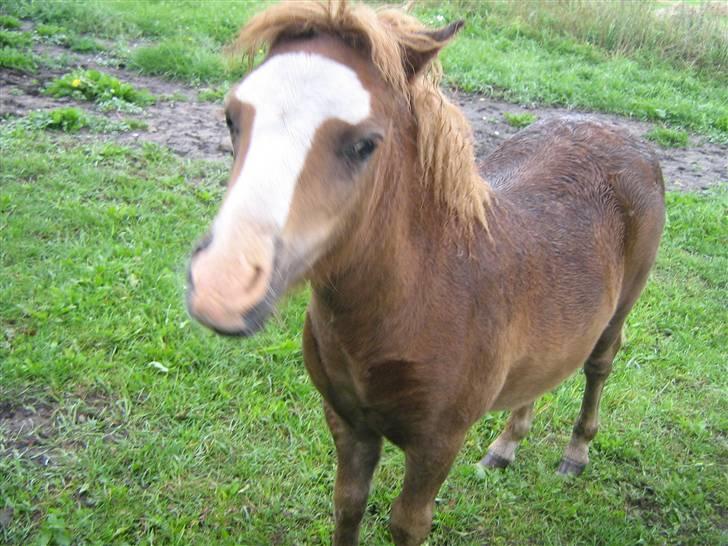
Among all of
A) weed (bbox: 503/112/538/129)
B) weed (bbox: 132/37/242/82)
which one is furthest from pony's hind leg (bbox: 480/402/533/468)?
weed (bbox: 132/37/242/82)

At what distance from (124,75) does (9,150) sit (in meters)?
2.08

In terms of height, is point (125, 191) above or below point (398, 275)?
below

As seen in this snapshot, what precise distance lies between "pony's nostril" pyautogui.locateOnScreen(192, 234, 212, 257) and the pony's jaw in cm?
1

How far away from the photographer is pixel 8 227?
4250 millimetres

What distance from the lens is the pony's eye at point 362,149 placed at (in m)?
1.69

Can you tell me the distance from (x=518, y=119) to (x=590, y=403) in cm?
408

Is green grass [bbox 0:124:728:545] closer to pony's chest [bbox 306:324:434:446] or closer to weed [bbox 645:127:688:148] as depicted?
pony's chest [bbox 306:324:434:446]

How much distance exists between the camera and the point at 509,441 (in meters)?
3.44

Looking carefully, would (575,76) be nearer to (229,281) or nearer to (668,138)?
(668,138)

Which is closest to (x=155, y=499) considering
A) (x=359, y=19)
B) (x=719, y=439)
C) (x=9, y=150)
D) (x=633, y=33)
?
(x=359, y=19)

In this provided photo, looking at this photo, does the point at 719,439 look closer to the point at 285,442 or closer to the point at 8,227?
the point at 285,442

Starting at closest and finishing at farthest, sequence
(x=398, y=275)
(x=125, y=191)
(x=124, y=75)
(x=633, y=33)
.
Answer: (x=398, y=275) → (x=125, y=191) → (x=124, y=75) → (x=633, y=33)

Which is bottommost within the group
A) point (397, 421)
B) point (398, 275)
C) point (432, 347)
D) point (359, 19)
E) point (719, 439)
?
point (719, 439)

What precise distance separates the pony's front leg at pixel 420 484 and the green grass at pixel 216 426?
63 centimetres
